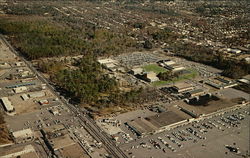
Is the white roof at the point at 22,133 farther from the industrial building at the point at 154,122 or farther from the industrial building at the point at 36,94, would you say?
the industrial building at the point at 154,122

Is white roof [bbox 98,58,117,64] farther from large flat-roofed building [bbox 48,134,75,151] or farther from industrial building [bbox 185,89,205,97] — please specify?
large flat-roofed building [bbox 48,134,75,151]

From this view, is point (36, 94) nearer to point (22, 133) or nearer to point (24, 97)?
point (24, 97)

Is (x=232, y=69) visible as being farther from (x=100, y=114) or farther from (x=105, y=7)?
(x=105, y=7)

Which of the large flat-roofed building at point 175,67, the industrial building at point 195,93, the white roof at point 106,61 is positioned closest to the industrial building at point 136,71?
the large flat-roofed building at point 175,67

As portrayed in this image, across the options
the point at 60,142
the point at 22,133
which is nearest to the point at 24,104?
the point at 22,133

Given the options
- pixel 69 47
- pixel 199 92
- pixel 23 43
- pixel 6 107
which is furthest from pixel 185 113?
pixel 23 43

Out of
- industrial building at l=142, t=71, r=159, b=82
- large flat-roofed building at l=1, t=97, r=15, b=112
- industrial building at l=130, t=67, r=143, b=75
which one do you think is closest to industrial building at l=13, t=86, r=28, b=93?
large flat-roofed building at l=1, t=97, r=15, b=112
